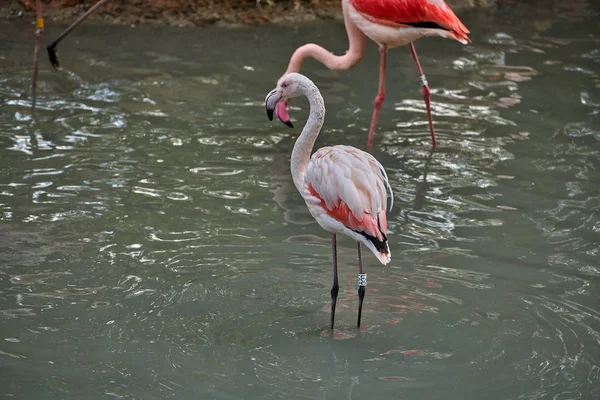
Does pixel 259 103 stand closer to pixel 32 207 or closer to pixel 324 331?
pixel 32 207

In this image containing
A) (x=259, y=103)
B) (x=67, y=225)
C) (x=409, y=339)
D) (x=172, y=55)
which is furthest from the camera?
(x=172, y=55)

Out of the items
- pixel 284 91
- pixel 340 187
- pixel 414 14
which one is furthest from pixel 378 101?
pixel 340 187

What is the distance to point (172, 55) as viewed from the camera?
8.04m

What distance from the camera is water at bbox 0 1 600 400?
354 centimetres

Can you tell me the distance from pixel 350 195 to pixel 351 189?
0.03 m

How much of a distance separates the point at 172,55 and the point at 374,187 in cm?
475

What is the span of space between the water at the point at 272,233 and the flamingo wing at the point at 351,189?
0.53 metres

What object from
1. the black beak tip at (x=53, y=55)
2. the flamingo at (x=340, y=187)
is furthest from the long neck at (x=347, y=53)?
the flamingo at (x=340, y=187)

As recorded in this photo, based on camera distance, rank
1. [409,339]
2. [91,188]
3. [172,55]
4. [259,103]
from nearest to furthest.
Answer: [409,339] < [91,188] < [259,103] < [172,55]

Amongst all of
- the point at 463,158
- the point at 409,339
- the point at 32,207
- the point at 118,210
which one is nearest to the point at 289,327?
the point at 409,339

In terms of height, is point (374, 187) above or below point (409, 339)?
above

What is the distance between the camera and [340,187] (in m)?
3.74

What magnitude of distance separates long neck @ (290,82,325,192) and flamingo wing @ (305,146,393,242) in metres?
0.07

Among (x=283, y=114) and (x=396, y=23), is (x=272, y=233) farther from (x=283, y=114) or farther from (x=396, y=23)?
(x=396, y=23)
